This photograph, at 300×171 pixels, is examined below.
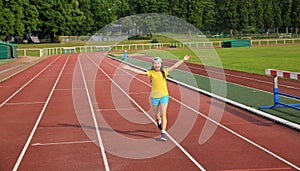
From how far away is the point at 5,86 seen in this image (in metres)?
21.5

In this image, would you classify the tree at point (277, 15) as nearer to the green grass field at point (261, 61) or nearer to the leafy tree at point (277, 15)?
the leafy tree at point (277, 15)

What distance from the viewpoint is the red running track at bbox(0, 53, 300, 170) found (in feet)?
24.1

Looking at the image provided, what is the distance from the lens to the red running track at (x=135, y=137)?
735 cm

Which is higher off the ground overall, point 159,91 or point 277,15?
point 277,15

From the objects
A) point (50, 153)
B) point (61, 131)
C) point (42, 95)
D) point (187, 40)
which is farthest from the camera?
point (187, 40)

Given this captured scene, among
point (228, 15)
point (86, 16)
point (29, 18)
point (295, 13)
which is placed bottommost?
point (29, 18)

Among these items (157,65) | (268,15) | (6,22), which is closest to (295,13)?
(268,15)

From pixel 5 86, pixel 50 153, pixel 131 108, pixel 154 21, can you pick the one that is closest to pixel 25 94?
pixel 5 86

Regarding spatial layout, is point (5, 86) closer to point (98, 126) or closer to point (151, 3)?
point (98, 126)

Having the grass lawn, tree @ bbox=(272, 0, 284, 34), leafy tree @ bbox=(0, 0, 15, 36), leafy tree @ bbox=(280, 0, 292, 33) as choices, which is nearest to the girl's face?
the grass lawn

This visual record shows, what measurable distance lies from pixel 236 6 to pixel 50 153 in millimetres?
101693

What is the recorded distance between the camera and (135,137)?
9375 mm

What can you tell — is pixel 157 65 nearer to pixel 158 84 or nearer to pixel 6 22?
pixel 158 84

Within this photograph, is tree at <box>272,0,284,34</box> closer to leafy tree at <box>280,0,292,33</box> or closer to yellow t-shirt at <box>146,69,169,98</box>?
leafy tree at <box>280,0,292,33</box>
